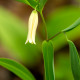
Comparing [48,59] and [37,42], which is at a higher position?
[48,59]

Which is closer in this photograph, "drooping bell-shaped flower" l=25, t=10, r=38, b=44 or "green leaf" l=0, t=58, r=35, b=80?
"drooping bell-shaped flower" l=25, t=10, r=38, b=44

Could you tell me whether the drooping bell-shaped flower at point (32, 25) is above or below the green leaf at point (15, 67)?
above

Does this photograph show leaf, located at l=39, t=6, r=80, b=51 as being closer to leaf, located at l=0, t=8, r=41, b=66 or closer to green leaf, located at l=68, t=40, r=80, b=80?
leaf, located at l=0, t=8, r=41, b=66

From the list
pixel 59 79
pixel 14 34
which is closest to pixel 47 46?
pixel 59 79

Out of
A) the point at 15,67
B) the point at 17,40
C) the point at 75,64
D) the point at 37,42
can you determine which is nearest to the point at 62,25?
the point at 37,42

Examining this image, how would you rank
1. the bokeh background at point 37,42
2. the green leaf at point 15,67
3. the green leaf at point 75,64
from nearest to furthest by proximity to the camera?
the green leaf at point 75,64, the green leaf at point 15,67, the bokeh background at point 37,42

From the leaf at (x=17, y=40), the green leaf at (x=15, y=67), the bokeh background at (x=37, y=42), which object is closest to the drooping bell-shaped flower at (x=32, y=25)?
the green leaf at (x=15, y=67)

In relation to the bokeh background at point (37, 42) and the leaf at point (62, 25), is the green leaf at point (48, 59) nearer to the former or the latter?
the bokeh background at point (37, 42)

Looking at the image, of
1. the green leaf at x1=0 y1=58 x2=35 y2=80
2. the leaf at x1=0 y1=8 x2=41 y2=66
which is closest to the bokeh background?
the leaf at x1=0 y1=8 x2=41 y2=66

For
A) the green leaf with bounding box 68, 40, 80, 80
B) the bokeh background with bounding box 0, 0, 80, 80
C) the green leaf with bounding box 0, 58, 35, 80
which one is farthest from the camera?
the bokeh background with bounding box 0, 0, 80, 80

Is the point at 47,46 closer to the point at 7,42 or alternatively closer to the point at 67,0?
the point at 7,42

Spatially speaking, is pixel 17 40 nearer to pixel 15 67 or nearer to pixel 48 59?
pixel 15 67
